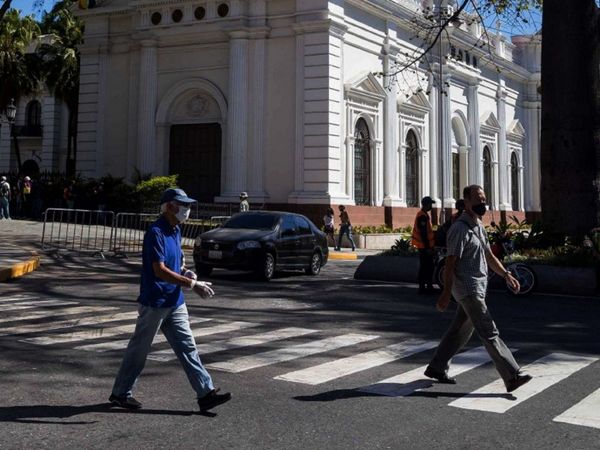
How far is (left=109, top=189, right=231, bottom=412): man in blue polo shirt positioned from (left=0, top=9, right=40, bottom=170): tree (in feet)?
122

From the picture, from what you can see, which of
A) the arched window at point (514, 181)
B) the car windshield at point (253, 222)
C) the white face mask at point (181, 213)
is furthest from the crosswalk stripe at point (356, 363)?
the arched window at point (514, 181)

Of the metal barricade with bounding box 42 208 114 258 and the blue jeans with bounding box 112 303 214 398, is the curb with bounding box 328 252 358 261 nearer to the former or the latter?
the metal barricade with bounding box 42 208 114 258

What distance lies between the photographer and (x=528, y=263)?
1466 cm

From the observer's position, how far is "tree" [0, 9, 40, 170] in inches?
1535

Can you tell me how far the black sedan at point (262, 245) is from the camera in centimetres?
1575

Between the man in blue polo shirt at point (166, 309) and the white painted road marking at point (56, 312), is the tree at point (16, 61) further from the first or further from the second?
the man in blue polo shirt at point (166, 309)

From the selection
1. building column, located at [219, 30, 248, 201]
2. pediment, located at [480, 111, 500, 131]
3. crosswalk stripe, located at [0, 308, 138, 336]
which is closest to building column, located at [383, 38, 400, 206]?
building column, located at [219, 30, 248, 201]

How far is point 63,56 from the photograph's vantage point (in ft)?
129

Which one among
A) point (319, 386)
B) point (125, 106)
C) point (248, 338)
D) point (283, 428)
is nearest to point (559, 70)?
point (248, 338)

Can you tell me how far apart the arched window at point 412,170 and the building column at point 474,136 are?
689 cm

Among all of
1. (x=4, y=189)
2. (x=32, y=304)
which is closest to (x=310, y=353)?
(x=32, y=304)

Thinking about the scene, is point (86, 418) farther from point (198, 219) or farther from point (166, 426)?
point (198, 219)

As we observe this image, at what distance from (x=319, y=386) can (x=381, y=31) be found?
27626mm

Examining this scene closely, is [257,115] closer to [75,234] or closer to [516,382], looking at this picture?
[75,234]
